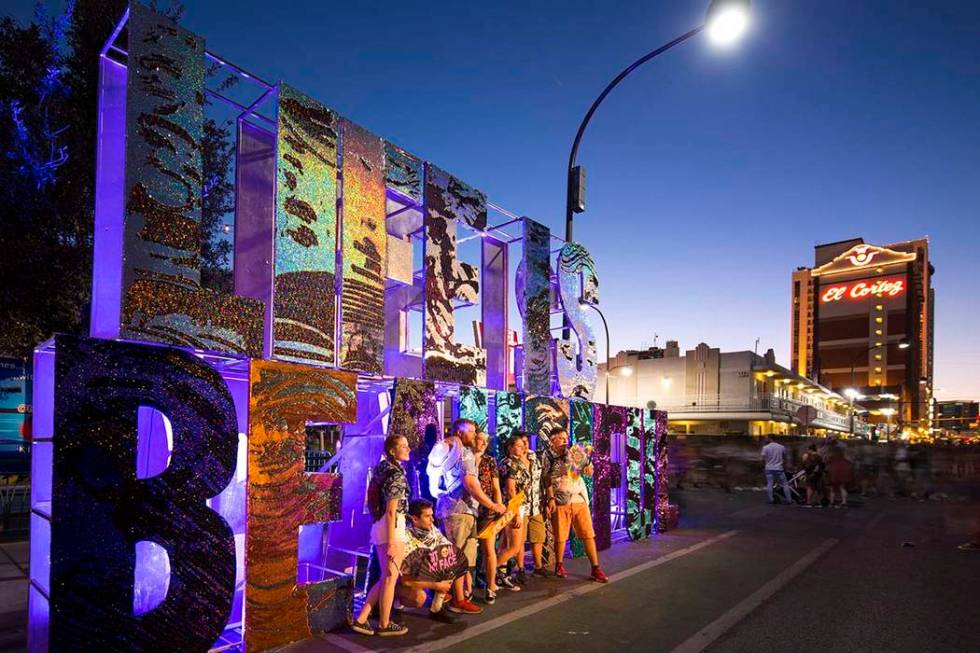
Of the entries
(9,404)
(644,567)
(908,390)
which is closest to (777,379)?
(644,567)

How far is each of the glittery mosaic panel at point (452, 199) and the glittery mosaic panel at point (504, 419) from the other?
242cm

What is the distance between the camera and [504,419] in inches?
343

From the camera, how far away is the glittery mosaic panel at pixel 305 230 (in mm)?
6238

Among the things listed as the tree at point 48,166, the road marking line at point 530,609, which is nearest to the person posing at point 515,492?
the road marking line at point 530,609

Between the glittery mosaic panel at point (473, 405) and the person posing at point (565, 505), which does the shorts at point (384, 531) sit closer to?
the glittery mosaic panel at point (473, 405)

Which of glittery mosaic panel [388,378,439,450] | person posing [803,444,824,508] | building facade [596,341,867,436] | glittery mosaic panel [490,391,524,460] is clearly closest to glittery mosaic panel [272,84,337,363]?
glittery mosaic panel [388,378,439,450]

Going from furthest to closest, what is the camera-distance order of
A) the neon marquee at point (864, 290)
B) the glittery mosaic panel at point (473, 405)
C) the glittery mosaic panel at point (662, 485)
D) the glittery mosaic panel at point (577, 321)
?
the neon marquee at point (864, 290)
the glittery mosaic panel at point (662, 485)
the glittery mosaic panel at point (577, 321)
the glittery mosaic panel at point (473, 405)

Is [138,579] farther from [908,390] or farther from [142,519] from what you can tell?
[908,390]

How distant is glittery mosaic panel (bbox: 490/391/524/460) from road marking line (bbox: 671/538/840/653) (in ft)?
10.4

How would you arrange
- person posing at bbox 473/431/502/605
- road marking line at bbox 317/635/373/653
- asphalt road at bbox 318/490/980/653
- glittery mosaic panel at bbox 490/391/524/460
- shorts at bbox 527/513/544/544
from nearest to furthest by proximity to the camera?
road marking line at bbox 317/635/373/653, asphalt road at bbox 318/490/980/653, person posing at bbox 473/431/502/605, shorts at bbox 527/513/544/544, glittery mosaic panel at bbox 490/391/524/460

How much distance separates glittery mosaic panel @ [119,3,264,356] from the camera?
5082 mm

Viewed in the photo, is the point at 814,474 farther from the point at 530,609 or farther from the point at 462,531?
the point at 462,531

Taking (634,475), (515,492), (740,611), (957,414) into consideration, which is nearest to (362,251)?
(515,492)

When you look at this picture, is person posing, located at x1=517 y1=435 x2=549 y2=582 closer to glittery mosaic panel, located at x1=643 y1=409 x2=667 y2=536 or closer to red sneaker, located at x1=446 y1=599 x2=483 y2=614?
red sneaker, located at x1=446 y1=599 x2=483 y2=614
